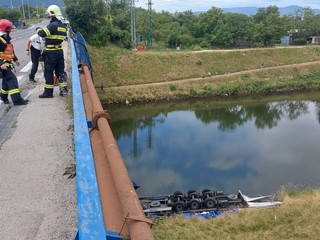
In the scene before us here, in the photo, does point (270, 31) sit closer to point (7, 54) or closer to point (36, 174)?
point (7, 54)

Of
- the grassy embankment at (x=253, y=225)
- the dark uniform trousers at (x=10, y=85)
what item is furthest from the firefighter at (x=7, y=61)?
the grassy embankment at (x=253, y=225)

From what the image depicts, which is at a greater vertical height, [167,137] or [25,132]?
[25,132]

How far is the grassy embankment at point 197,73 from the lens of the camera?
27938mm

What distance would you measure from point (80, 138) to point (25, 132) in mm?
2835

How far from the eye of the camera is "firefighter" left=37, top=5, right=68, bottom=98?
7324 millimetres

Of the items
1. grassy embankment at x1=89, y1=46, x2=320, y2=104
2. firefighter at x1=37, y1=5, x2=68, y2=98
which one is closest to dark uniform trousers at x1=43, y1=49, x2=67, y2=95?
firefighter at x1=37, y1=5, x2=68, y2=98

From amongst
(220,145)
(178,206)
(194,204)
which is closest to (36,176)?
(178,206)

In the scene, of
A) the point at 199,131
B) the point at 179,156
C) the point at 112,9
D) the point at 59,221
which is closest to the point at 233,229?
the point at 59,221

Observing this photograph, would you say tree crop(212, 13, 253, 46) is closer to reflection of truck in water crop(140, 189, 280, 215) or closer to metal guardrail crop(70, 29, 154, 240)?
reflection of truck in water crop(140, 189, 280, 215)

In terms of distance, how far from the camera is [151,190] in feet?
44.4

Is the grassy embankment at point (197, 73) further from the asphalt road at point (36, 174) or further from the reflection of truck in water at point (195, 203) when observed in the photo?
the asphalt road at point (36, 174)

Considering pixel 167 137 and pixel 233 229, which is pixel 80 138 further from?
pixel 167 137

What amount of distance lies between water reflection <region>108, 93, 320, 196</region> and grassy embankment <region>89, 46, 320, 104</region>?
5.47 feet

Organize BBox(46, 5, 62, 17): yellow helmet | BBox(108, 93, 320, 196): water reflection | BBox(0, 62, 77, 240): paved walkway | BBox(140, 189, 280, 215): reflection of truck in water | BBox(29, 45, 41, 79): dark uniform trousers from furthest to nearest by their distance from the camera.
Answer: BBox(108, 93, 320, 196): water reflection < BBox(140, 189, 280, 215): reflection of truck in water < BBox(29, 45, 41, 79): dark uniform trousers < BBox(46, 5, 62, 17): yellow helmet < BBox(0, 62, 77, 240): paved walkway
